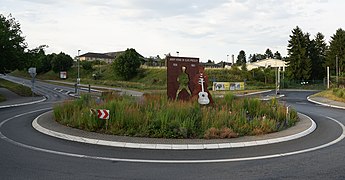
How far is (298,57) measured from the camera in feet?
233

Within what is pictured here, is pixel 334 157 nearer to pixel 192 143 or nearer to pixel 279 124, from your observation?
pixel 192 143

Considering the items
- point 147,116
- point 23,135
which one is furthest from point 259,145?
point 23,135

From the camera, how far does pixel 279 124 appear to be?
523 inches

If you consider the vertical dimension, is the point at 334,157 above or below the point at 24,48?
below

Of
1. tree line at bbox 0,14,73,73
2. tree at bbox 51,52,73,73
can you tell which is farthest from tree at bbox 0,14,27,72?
tree at bbox 51,52,73,73

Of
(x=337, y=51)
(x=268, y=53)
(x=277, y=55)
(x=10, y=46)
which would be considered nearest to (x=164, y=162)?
(x=10, y=46)

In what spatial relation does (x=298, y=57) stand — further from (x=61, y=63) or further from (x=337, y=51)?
(x=61, y=63)

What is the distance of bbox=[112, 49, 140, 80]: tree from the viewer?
82.3 meters

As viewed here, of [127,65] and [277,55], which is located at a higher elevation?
[277,55]

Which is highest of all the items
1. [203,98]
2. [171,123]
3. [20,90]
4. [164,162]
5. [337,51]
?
[337,51]

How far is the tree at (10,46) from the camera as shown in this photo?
30459 millimetres

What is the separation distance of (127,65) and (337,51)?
4919cm

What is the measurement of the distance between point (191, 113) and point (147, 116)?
1694 millimetres

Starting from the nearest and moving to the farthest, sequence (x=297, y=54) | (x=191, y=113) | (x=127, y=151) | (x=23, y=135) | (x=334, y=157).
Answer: (x=334, y=157) < (x=127, y=151) < (x=23, y=135) < (x=191, y=113) < (x=297, y=54)
